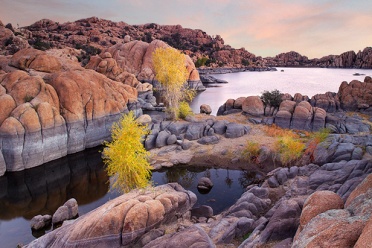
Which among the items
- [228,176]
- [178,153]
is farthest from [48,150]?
[228,176]

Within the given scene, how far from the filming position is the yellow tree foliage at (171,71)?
4094 centimetres

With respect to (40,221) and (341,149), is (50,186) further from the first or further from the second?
(341,149)

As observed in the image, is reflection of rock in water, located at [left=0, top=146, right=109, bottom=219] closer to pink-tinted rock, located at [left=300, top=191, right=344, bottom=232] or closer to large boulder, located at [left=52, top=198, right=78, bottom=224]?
large boulder, located at [left=52, top=198, right=78, bottom=224]

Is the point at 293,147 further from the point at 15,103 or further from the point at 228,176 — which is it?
the point at 15,103

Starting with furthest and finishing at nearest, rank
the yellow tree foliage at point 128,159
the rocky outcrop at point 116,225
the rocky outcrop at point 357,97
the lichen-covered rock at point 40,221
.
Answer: the rocky outcrop at point 357,97 < the lichen-covered rock at point 40,221 < the yellow tree foliage at point 128,159 < the rocky outcrop at point 116,225

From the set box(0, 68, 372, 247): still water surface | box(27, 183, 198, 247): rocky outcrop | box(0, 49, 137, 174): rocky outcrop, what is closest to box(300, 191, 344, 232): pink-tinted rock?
box(27, 183, 198, 247): rocky outcrop

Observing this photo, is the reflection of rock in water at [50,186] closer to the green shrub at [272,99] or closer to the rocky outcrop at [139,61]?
the green shrub at [272,99]

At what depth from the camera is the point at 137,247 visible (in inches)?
607

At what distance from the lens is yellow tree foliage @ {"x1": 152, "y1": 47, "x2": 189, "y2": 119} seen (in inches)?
1612

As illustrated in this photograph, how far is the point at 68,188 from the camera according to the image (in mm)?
26750

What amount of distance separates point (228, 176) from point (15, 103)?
25.5m

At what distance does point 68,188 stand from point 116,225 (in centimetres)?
1407

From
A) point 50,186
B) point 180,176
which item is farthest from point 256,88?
point 50,186

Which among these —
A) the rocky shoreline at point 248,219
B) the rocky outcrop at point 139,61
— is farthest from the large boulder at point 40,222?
the rocky outcrop at point 139,61
